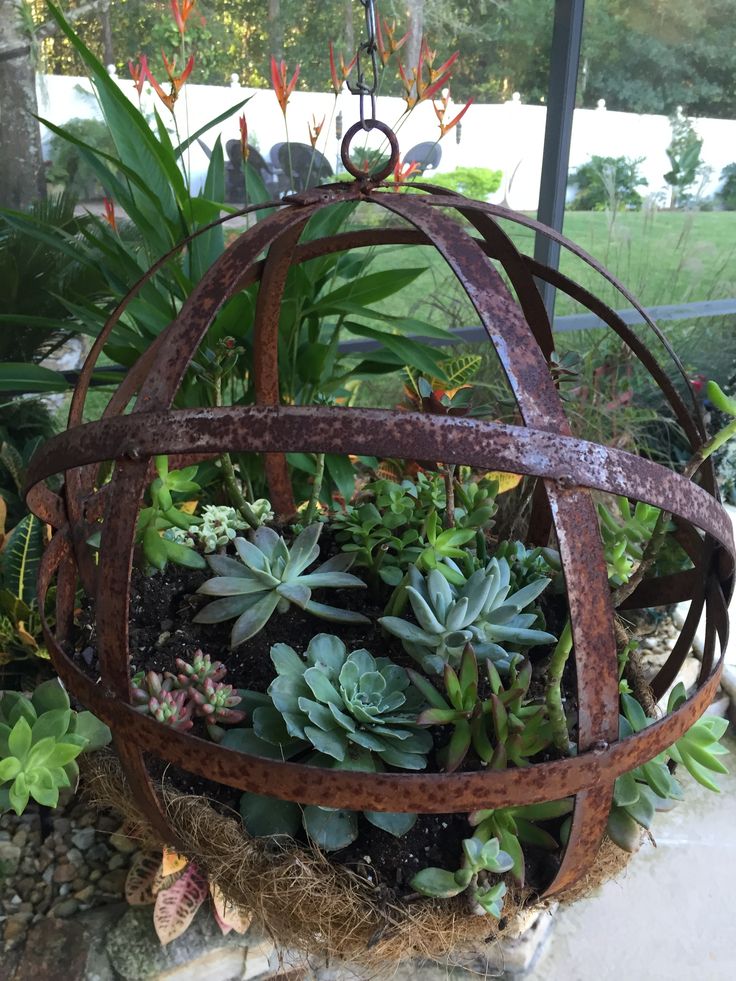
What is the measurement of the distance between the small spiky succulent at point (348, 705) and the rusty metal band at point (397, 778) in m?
0.11

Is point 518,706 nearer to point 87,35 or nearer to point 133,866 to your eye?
point 133,866

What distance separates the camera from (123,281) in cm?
131

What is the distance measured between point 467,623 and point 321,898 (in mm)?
252

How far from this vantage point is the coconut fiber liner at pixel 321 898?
0.54 metres

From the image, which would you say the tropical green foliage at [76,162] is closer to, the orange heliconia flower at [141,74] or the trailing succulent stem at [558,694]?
the orange heliconia flower at [141,74]

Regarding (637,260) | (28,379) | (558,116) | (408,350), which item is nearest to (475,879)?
(408,350)

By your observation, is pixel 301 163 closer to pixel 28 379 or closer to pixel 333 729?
pixel 28 379

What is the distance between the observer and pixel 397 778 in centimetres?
41

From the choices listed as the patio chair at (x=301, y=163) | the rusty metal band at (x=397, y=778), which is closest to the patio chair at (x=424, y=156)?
the patio chair at (x=301, y=163)

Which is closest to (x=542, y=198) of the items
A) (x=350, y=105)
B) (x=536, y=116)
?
(x=536, y=116)

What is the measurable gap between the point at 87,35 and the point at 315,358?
1.20 metres

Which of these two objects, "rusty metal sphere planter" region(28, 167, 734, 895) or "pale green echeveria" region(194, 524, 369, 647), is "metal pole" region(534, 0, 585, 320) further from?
"rusty metal sphere planter" region(28, 167, 734, 895)

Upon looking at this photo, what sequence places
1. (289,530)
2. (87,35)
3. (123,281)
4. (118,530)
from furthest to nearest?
1. (87,35)
2. (123,281)
3. (289,530)
4. (118,530)

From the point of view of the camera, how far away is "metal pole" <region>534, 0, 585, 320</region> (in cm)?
166
